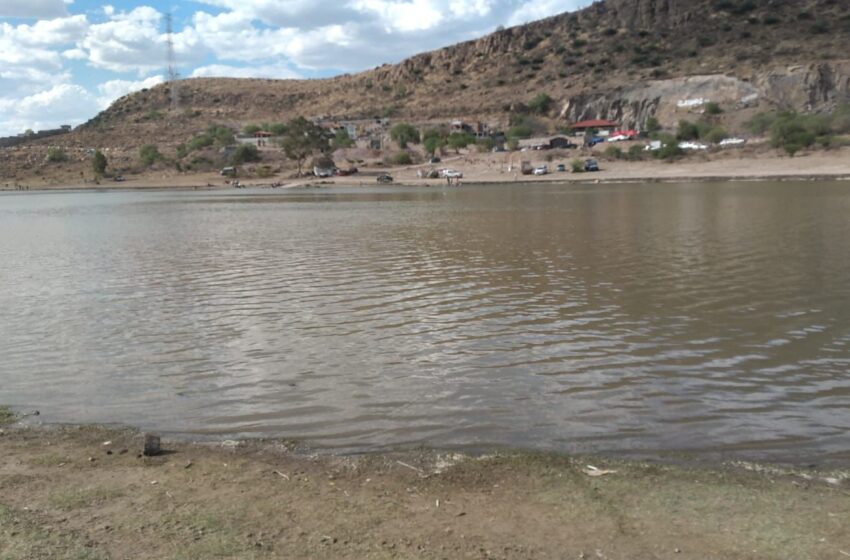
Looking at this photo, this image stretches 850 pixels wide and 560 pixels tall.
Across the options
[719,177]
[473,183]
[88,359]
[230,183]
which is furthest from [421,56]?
[88,359]

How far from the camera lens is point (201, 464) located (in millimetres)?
6676

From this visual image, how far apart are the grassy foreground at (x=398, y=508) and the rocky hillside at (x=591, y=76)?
4209 inches

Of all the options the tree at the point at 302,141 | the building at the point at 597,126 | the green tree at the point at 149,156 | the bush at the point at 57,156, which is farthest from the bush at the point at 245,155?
the building at the point at 597,126

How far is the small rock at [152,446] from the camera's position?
6.88 meters

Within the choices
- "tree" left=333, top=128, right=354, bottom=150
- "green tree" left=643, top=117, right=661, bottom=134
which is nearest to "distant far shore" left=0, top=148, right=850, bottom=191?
"tree" left=333, top=128, right=354, bottom=150

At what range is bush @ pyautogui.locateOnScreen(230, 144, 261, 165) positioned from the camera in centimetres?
11638

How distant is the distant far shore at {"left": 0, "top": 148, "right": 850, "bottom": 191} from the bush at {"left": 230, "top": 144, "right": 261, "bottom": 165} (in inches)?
197

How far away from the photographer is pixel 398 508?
5.59 m

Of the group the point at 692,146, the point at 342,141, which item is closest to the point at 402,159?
the point at 342,141

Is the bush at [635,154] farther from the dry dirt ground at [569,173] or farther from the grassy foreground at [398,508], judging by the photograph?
the grassy foreground at [398,508]

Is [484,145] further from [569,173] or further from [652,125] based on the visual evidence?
[569,173]

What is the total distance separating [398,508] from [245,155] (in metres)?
118

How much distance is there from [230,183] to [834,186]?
81.7 m

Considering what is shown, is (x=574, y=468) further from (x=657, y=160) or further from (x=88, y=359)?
(x=657, y=160)
